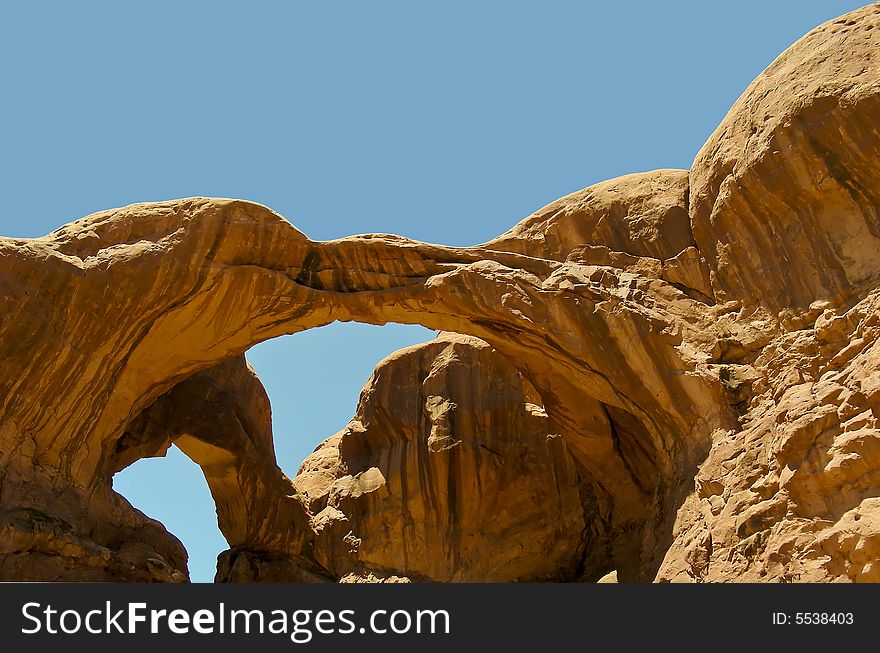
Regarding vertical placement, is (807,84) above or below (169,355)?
above

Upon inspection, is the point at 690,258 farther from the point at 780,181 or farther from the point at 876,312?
the point at 876,312

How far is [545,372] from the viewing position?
19.9m

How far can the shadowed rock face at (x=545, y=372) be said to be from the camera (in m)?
15.0

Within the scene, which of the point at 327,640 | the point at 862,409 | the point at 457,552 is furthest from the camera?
the point at 457,552

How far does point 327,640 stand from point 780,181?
9.57 metres

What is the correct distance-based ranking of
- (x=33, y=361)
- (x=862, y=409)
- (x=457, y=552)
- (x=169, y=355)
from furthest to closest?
(x=457, y=552)
(x=169, y=355)
(x=33, y=361)
(x=862, y=409)

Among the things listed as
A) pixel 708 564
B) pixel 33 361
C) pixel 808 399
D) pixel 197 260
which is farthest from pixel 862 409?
pixel 33 361

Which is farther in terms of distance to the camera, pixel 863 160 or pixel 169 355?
pixel 169 355

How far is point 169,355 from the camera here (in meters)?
19.3

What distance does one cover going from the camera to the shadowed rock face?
15.0 m

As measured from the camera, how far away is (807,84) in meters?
15.7

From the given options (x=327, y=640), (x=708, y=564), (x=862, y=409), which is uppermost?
(x=862, y=409)

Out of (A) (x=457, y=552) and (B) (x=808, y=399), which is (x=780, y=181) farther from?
(A) (x=457, y=552)

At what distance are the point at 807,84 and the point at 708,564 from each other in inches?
257
